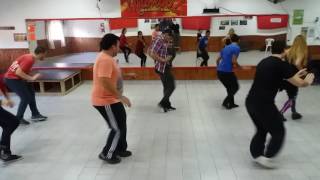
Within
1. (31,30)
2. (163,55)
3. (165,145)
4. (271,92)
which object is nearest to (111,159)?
(165,145)

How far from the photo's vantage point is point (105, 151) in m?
3.51

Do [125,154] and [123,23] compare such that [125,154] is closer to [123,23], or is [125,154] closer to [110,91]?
[110,91]

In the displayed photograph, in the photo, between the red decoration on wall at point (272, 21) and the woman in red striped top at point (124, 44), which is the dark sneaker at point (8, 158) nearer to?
the woman in red striped top at point (124, 44)

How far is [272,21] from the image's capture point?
7.64 meters

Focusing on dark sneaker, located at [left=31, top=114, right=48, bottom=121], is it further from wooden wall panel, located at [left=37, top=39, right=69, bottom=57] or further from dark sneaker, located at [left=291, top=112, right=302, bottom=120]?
dark sneaker, located at [left=291, top=112, right=302, bottom=120]

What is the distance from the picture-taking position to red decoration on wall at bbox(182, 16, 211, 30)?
7.73 m

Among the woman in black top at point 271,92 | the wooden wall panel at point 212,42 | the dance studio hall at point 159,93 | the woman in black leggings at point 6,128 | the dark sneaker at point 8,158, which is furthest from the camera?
the wooden wall panel at point 212,42

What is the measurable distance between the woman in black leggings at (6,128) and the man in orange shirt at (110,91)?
3.52 feet

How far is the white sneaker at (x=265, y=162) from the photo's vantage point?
3.23 meters

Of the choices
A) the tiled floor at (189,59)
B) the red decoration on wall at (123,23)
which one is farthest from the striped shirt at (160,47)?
the red decoration on wall at (123,23)

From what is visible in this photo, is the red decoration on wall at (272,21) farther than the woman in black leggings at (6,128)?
Yes

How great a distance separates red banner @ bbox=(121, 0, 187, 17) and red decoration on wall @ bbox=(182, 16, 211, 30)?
0.64 feet

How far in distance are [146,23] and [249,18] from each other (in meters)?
2.66

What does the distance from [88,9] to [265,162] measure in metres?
6.36
